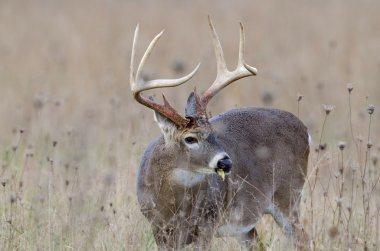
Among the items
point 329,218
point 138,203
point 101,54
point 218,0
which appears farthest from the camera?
point 218,0

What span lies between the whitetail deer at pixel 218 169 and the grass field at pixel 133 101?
16 cm

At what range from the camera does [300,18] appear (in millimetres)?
17094

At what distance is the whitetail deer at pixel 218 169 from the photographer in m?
6.82

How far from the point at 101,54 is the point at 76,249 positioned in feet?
29.8

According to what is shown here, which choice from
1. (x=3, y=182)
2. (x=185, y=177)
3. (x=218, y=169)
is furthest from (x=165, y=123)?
(x=3, y=182)

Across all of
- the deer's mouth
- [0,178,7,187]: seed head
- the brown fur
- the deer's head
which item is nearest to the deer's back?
the brown fur

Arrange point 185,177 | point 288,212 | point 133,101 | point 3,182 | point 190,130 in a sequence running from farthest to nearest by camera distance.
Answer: point 133,101
point 288,212
point 185,177
point 190,130
point 3,182

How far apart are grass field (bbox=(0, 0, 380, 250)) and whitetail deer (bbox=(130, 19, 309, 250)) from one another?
16 centimetres

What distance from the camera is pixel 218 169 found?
6680 mm

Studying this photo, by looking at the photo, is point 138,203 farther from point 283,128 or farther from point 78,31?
point 78,31

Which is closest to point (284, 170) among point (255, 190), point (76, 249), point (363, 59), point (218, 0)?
point (255, 190)

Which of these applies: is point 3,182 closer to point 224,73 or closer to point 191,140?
point 191,140

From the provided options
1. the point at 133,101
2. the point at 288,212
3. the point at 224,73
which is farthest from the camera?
the point at 133,101

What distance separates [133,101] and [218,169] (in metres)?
6.91
